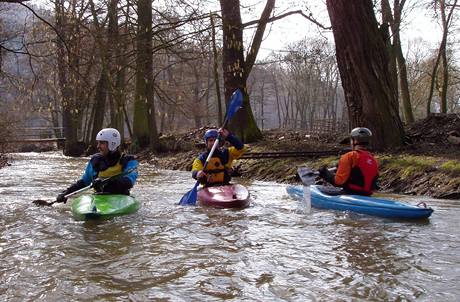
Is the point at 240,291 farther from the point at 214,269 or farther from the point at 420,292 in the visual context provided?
the point at 420,292

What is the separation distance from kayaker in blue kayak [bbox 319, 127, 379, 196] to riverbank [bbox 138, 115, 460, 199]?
169cm

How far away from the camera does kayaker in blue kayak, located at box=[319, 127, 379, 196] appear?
6.63 meters

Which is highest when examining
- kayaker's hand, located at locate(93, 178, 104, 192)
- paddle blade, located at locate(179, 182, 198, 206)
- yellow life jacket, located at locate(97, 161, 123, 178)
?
yellow life jacket, located at locate(97, 161, 123, 178)

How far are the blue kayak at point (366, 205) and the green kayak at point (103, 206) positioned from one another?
2528 millimetres

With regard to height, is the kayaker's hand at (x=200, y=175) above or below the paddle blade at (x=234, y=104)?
below

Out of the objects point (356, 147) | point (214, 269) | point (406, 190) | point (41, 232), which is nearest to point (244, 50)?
point (406, 190)

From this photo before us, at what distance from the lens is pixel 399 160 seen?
9.21 metres

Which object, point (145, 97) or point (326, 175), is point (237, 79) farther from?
point (326, 175)

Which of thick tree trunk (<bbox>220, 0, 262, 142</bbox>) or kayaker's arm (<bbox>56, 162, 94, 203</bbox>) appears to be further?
thick tree trunk (<bbox>220, 0, 262, 142</bbox>)

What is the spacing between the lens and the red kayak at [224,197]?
7117 millimetres

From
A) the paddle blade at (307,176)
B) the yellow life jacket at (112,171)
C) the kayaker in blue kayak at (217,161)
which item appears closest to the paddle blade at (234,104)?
the kayaker in blue kayak at (217,161)

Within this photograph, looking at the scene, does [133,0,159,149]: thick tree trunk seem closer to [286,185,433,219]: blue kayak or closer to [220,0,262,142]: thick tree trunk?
[220,0,262,142]: thick tree trunk

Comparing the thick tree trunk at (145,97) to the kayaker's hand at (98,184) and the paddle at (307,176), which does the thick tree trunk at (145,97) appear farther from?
the paddle at (307,176)

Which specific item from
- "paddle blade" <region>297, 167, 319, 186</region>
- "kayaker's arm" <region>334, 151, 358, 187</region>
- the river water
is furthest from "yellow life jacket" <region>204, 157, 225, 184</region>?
"kayaker's arm" <region>334, 151, 358, 187</region>
